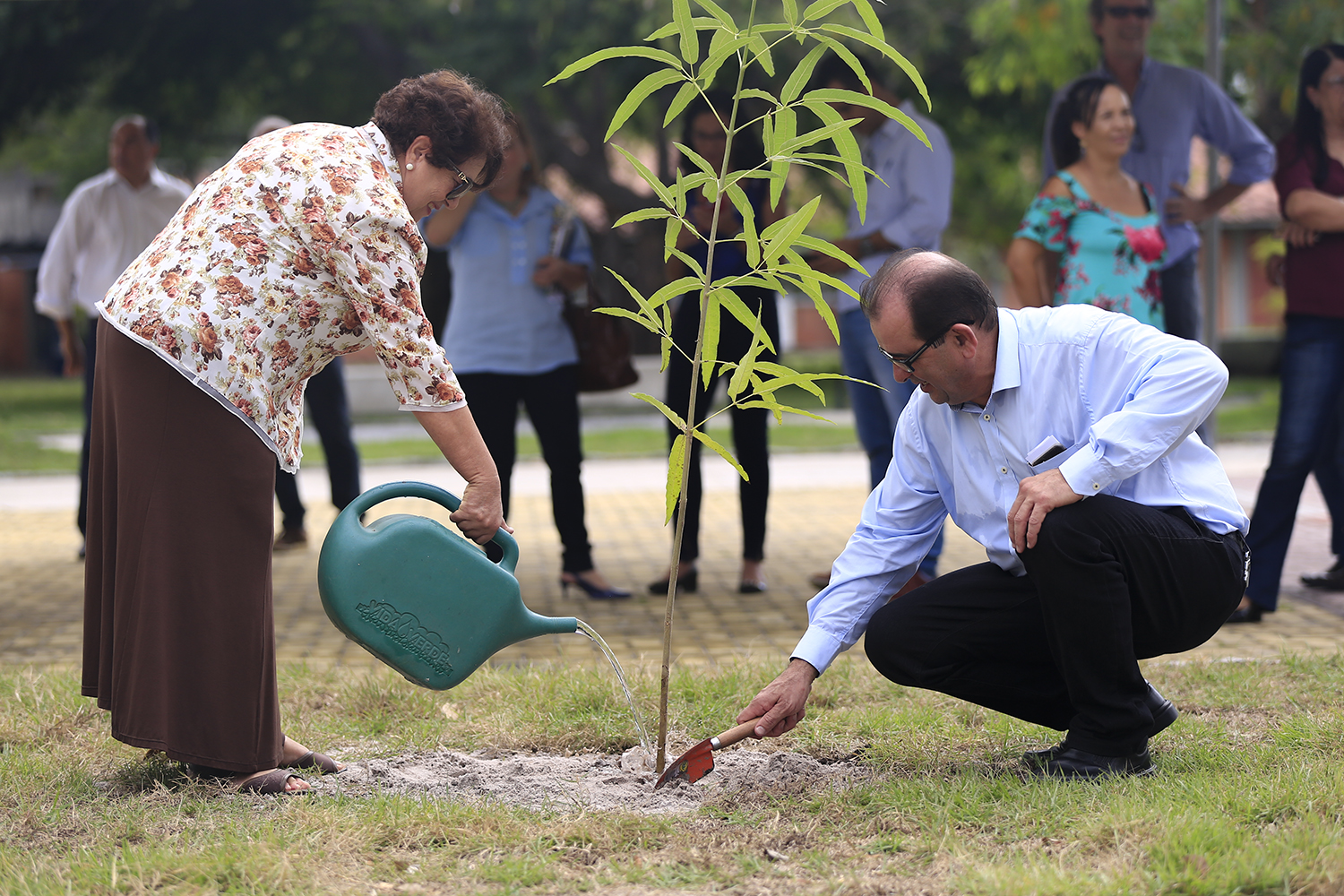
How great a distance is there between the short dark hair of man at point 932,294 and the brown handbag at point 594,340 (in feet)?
9.10

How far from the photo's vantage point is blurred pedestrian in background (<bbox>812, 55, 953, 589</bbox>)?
17.6 ft

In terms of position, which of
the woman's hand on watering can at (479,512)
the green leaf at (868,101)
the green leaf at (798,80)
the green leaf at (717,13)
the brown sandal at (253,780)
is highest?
the green leaf at (717,13)

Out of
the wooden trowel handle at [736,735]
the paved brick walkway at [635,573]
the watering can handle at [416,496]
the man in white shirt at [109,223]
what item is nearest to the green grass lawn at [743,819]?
the wooden trowel handle at [736,735]

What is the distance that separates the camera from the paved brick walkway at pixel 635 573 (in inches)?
186

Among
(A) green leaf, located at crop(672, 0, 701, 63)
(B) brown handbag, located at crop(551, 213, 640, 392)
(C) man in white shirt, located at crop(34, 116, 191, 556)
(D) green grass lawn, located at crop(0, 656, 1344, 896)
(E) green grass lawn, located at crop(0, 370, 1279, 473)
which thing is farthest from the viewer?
(E) green grass lawn, located at crop(0, 370, 1279, 473)

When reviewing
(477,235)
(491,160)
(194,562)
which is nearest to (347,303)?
(491,160)

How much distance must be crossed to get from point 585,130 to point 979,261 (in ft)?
84.4

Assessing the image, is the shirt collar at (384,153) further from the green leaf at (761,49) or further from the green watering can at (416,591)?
the green leaf at (761,49)

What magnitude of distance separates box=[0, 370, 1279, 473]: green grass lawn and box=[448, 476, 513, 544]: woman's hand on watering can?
340 inches

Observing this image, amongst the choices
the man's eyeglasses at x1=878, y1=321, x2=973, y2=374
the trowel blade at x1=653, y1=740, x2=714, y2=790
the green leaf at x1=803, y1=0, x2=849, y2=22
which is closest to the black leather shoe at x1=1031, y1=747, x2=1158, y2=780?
the trowel blade at x1=653, y1=740, x2=714, y2=790

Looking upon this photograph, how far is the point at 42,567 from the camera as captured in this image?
6.68 metres

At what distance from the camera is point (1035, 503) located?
2.77 meters

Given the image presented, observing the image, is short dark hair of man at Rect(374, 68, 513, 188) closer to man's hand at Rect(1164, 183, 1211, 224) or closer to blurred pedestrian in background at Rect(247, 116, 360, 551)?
man's hand at Rect(1164, 183, 1211, 224)

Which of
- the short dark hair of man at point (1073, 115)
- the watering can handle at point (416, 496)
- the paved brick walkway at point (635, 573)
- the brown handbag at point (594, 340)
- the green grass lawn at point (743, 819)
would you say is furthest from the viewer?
the brown handbag at point (594, 340)
